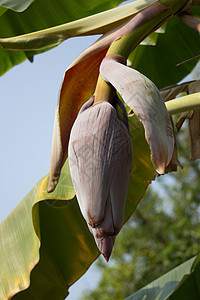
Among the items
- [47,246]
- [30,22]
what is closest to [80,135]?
[47,246]

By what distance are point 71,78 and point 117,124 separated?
15 cm

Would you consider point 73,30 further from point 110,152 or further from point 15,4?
point 15,4

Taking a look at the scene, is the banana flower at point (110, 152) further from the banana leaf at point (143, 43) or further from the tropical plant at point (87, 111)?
the banana leaf at point (143, 43)

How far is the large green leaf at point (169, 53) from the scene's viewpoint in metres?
1.46

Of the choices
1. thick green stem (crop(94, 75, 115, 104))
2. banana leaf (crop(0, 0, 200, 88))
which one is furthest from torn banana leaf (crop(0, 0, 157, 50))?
banana leaf (crop(0, 0, 200, 88))

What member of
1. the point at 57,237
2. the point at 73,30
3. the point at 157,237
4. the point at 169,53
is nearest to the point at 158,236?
the point at 157,237

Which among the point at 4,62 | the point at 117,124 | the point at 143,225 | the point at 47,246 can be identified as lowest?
the point at 143,225

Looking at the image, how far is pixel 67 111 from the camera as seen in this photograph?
1.68 ft

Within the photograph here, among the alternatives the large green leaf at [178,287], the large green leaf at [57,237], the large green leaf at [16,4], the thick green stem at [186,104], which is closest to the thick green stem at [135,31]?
the thick green stem at [186,104]

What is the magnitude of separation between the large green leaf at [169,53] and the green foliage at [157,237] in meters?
3.63

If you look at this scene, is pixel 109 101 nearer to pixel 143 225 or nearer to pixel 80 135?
pixel 80 135

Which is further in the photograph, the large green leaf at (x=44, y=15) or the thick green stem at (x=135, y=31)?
the large green leaf at (x=44, y=15)

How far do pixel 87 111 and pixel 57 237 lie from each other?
0.59 meters

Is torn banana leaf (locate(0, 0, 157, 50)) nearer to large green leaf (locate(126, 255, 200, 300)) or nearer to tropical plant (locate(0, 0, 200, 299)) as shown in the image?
tropical plant (locate(0, 0, 200, 299))
